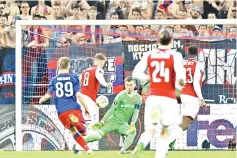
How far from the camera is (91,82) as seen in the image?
658 inches

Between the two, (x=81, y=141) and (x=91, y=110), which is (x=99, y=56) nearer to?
(x=91, y=110)

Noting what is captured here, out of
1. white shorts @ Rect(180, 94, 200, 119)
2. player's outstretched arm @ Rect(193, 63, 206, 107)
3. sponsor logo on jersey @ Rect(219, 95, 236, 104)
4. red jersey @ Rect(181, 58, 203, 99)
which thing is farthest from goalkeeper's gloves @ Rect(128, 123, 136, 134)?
sponsor logo on jersey @ Rect(219, 95, 236, 104)

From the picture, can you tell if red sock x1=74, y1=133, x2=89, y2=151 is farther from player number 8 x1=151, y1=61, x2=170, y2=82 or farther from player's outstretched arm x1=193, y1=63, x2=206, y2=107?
player number 8 x1=151, y1=61, x2=170, y2=82

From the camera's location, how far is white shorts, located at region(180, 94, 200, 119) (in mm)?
16234

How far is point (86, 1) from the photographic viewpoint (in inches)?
757

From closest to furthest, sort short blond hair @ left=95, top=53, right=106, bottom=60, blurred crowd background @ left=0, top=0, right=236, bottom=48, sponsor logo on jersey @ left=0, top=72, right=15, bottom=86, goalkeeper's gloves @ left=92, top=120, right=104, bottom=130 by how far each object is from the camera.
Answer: goalkeeper's gloves @ left=92, top=120, right=104, bottom=130
short blond hair @ left=95, top=53, right=106, bottom=60
sponsor logo on jersey @ left=0, top=72, right=15, bottom=86
blurred crowd background @ left=0, top=0, right=236, bottom=48

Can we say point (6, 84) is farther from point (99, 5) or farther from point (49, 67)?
point (99, 5)

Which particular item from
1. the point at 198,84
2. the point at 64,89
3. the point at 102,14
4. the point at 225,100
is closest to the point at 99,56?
the point at 64,89

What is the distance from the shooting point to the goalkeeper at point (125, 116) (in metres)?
16.7

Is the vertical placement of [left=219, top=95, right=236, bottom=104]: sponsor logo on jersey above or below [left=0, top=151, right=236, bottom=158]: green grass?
above

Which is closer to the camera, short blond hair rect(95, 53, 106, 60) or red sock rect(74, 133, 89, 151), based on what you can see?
red sock rect(74, 133, 89, 151)

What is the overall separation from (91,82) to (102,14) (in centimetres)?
273

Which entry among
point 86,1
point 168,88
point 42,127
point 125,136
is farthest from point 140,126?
point 168,88

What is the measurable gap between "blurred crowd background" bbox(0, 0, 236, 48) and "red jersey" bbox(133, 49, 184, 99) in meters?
5.07
